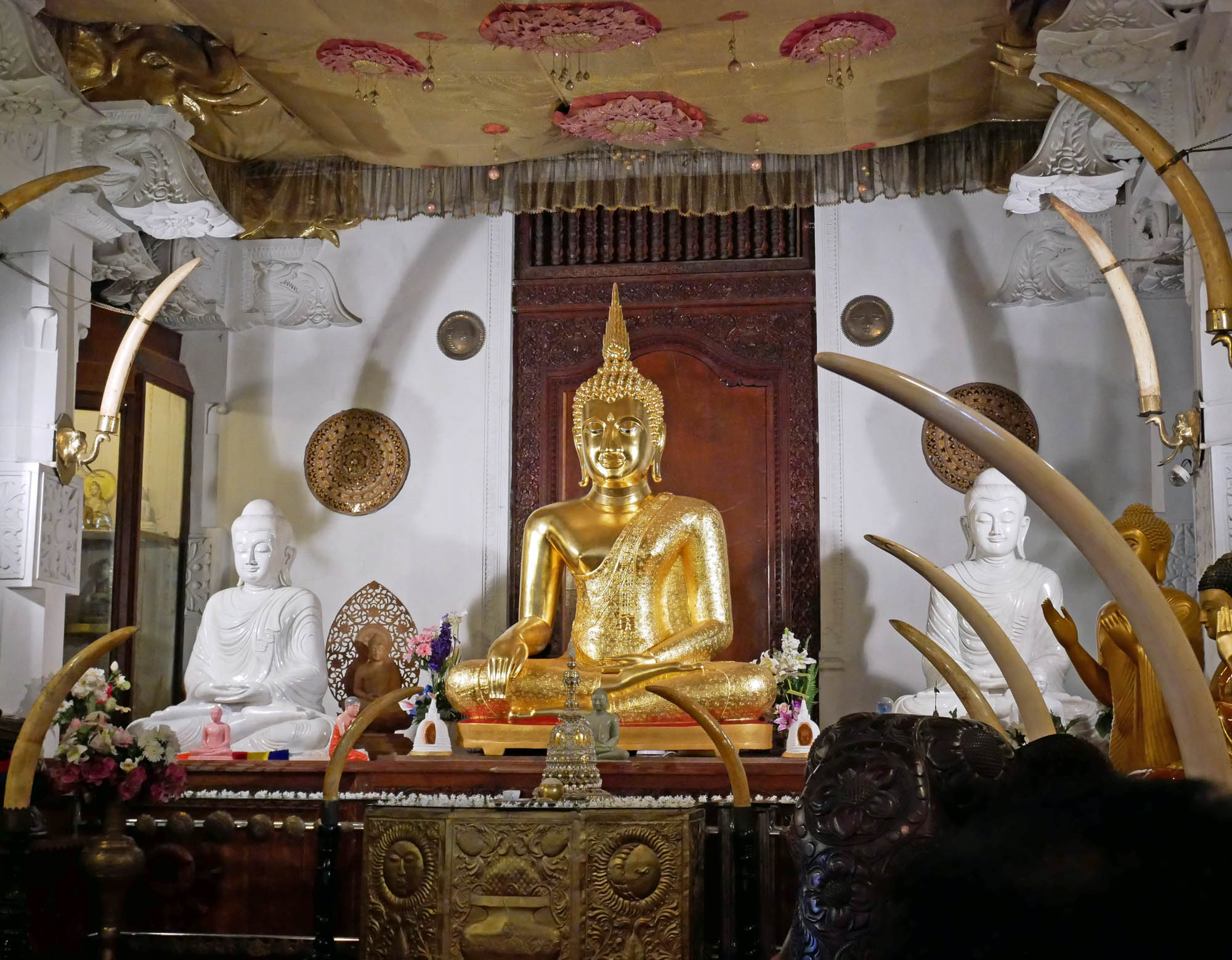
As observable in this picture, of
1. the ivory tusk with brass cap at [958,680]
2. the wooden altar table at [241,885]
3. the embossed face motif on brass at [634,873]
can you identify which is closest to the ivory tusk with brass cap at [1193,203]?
the ivory tusk with brass cap at [958,680]

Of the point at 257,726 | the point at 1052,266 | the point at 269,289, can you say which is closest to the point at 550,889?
the point at 257,726

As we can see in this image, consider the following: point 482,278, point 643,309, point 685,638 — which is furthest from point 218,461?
point 685,638

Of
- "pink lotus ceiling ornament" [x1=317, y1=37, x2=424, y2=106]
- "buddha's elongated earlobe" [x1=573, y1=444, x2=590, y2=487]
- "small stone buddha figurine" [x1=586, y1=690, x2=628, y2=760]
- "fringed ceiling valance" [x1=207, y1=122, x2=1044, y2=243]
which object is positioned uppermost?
"pink lotus ceiling ornament" [x1=317, y1=37, x2=424, y2=106]

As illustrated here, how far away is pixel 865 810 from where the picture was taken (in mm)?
1485

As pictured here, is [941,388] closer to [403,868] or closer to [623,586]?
[623,586]

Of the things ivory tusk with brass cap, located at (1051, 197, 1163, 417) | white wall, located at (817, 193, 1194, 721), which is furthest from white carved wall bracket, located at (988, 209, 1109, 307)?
ivory tusk with brass cap, located at (1051, 197, 1163, 417)

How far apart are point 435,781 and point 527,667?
104 cm

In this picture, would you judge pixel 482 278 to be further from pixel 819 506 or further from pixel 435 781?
pixel 435 781

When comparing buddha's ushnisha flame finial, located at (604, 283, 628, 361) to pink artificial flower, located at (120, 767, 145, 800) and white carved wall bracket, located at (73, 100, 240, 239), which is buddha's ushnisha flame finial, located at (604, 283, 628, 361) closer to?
white carved wall bracket, located at (73, 100, 240, 239)

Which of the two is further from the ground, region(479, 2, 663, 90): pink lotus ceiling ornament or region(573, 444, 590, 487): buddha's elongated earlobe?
region(479, 2, 663, 90): pink lotus ceiling ornament

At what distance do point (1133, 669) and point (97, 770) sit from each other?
2689 millimetres

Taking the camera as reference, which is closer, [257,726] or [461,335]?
[257,726]

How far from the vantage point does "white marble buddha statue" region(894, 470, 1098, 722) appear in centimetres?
550

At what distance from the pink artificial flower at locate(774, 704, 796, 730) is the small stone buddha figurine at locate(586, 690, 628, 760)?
169 cm
